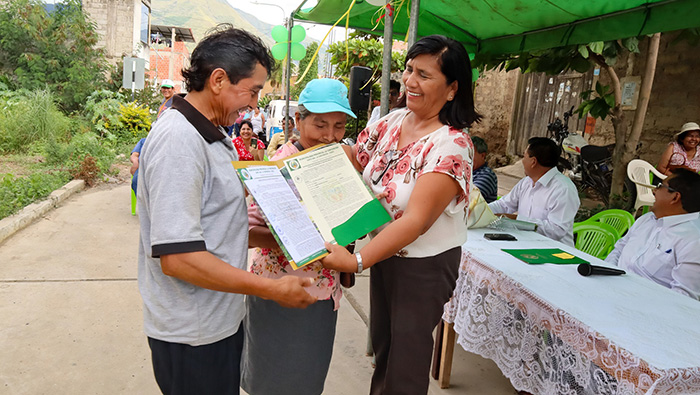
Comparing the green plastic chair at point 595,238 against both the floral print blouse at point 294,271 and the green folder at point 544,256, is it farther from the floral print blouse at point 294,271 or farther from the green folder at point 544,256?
the floral print blouse at point 294,271

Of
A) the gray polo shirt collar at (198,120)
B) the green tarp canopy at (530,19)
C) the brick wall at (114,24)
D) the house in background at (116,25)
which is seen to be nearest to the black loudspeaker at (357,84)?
the green tarp canopy at (530,19)

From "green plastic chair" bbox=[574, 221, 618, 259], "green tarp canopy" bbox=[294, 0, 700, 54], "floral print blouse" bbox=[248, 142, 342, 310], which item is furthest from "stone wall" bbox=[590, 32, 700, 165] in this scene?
"floral print blouse" bbox=[248, 142, 342, 310]

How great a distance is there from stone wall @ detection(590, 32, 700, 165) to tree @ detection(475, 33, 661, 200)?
129 cm

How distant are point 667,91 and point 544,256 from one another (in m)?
6.00

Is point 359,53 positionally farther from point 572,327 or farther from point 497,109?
point 572,327

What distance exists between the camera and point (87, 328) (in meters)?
3.11

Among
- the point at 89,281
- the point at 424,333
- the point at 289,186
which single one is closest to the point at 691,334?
the point at 424,333

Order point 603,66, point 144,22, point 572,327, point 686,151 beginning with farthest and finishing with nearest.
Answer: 1. point 144,22
2. point 686,151
3. point 603,66
4. point 572,327

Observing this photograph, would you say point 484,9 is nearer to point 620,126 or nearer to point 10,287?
point 620,126

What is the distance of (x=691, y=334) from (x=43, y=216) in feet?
20.9

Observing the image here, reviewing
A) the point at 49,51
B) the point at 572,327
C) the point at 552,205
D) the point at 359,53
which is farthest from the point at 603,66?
the point at 49,51

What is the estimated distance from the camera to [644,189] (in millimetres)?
5551

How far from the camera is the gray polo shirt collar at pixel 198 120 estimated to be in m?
1.16

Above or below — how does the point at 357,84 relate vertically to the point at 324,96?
above
